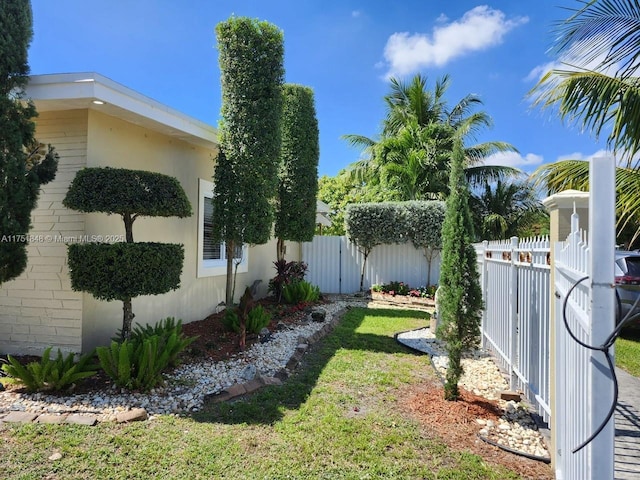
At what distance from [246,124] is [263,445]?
5181 mm

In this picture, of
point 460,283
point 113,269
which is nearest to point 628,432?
point 460,283

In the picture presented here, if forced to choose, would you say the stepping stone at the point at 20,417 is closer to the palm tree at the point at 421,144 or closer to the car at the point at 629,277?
the car at the point at 629,277

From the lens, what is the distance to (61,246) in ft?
17.3

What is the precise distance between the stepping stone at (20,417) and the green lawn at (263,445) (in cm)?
14

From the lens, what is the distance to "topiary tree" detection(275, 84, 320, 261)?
10.0 m

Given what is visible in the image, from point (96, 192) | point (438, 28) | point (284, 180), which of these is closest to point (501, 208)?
point (438, 28)

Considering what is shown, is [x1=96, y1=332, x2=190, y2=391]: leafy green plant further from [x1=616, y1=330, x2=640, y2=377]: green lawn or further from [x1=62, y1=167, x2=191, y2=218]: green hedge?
[x1=616, y1=330, x2=640, y2=377]: green lawn

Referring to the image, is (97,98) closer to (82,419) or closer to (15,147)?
(15,147)

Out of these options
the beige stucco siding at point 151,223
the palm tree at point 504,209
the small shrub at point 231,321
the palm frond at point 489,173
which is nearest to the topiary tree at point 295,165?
the beige stucco siding at point 151,223

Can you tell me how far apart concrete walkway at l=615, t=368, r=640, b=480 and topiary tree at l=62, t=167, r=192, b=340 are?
4.83 metres

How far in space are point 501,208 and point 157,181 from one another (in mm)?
15073

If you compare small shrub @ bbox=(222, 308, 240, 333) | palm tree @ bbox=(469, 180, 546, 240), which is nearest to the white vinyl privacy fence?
A: palm tree @ bbox=(469, 180, 546, 240)

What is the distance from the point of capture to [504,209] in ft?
53.6

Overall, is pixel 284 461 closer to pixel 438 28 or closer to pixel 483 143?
pixel 438 28
